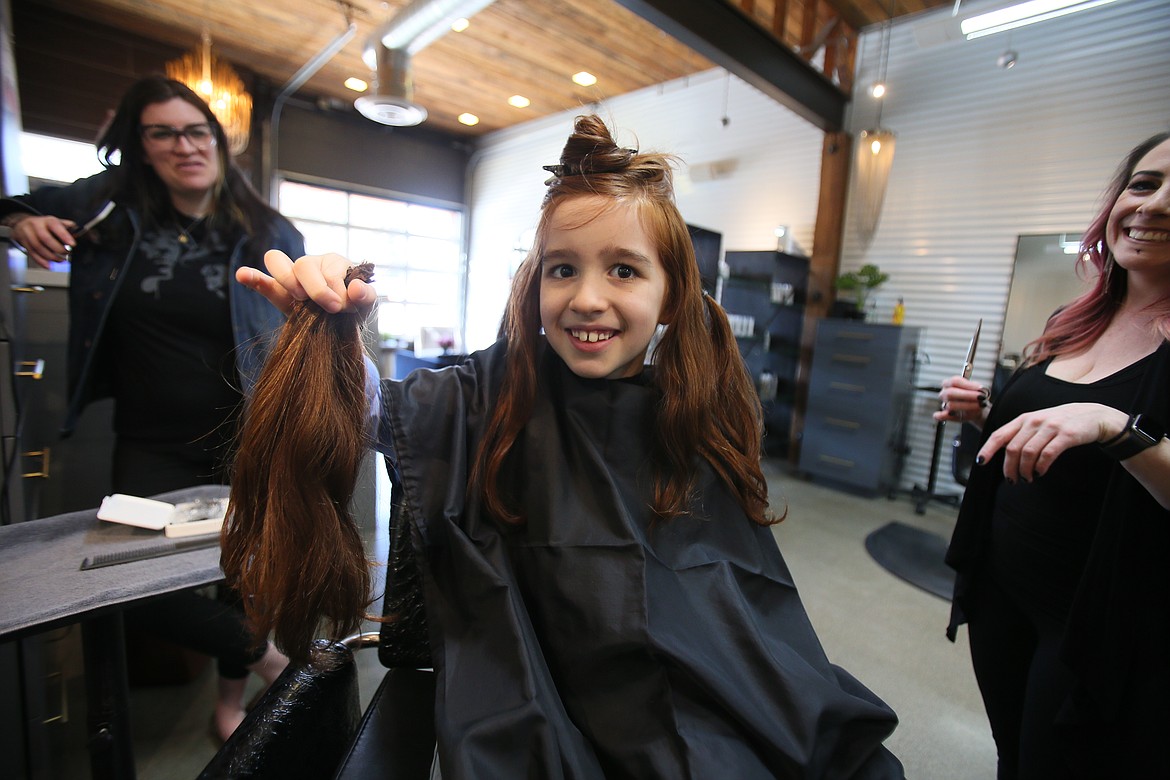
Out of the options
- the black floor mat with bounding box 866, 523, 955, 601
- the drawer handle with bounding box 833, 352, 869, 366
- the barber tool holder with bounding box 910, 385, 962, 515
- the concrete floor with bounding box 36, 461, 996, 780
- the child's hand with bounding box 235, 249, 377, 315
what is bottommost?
the concrete floor with bounding box 36, 461, 996, 780

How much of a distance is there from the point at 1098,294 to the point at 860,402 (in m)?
3.31

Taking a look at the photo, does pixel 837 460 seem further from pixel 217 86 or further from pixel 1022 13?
pixel 217 86

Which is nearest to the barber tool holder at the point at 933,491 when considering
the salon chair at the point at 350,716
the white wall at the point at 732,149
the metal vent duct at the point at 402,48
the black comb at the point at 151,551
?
the white wall at the point at 732,149

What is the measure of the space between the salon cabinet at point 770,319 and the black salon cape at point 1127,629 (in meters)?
3.86

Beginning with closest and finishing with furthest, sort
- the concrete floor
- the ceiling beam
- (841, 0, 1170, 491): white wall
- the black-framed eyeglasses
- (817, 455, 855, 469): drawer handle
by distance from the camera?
the black-framed eyeglasses
the concrete floor
the ceiling beam
(841, 0, 1170, 491): white wall
(817, 455, 855, 469): drawer handle

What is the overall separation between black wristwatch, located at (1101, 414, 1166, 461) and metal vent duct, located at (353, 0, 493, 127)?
443cm

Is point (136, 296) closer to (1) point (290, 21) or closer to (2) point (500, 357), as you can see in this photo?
(2) point (500, 357)

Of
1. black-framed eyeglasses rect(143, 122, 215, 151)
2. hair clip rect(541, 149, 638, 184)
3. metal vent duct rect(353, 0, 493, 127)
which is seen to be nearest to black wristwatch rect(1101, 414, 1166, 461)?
hair clip rect(541, 149, 638, 184)

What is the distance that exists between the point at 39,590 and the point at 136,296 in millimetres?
890

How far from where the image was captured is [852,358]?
14.0 feet

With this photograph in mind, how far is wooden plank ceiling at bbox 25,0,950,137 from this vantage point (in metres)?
4.43

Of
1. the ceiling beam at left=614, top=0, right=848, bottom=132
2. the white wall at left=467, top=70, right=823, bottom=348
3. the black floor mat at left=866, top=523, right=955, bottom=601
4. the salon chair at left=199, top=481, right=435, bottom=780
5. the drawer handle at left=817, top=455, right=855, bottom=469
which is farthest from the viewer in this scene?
the white wall at left=467, top=70, right=823, bottom=348

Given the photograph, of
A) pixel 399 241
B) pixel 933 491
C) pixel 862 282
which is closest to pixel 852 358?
pixel 862 282

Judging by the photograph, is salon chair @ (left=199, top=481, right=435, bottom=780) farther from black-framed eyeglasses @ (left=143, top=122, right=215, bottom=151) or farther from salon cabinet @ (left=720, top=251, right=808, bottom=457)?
salon cabinet @ (left=720, top=251, right=808, bottom=457)
